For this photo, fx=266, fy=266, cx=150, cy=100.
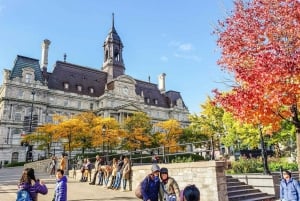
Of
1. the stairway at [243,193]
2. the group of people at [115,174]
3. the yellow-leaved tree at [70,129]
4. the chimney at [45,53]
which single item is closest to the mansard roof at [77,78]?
the chimney at [45,53]

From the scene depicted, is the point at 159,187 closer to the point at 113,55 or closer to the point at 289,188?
the point at 289,188

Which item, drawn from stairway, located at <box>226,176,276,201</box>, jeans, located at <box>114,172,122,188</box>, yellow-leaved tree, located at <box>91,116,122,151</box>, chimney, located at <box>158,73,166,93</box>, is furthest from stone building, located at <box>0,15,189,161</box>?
stairway, located at <box>226,176,276,201</box>

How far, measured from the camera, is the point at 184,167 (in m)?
12.6

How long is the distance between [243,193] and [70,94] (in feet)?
186

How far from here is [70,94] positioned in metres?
64.4

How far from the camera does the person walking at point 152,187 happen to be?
5512mm

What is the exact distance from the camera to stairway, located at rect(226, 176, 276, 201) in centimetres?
1281

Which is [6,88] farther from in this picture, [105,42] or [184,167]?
[184,167]

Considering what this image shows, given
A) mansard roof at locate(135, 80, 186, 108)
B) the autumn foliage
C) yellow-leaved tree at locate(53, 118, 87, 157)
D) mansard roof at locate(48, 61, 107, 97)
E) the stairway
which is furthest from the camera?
mansard roof at locate(135, 80, 186, 108)

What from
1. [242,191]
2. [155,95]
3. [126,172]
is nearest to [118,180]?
[126,172]

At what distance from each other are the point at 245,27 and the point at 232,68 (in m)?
1.84

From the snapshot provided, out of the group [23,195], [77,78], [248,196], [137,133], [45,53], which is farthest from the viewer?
[77,78]

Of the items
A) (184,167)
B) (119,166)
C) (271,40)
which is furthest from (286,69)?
(119,166)

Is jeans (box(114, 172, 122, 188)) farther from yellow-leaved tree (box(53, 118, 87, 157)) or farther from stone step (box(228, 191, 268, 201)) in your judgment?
yellow-leaved tree (box(53, 118, 87, 157))
